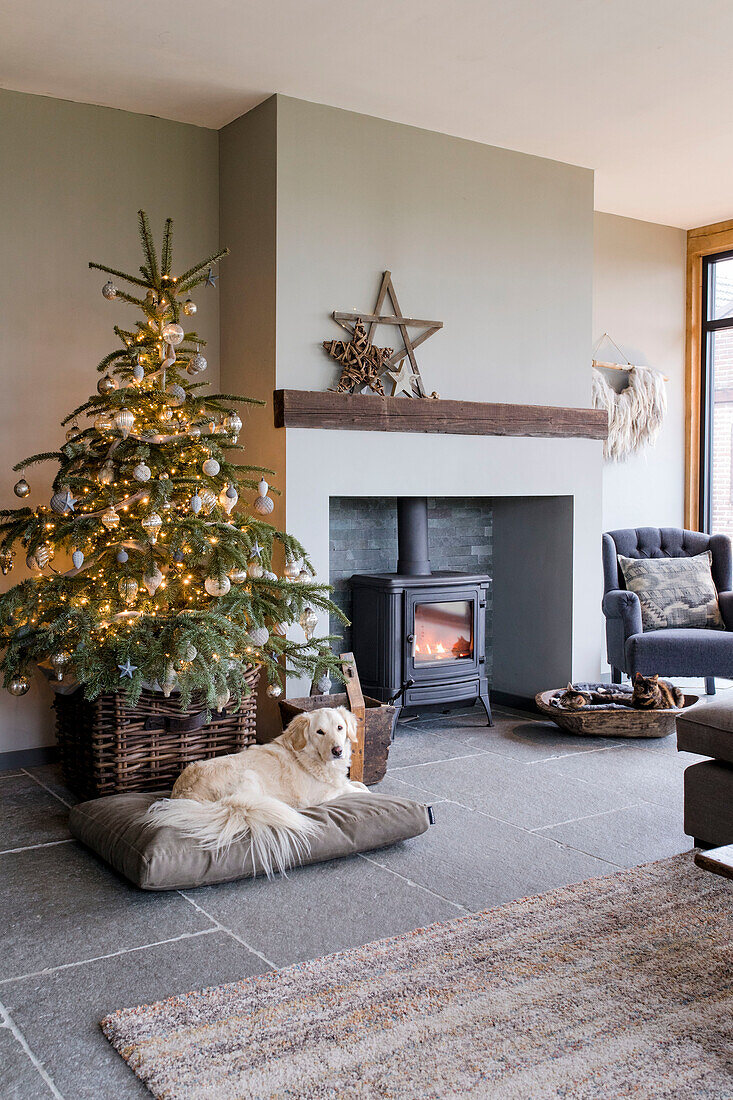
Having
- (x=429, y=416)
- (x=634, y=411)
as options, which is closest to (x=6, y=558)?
(x=429, y=416)

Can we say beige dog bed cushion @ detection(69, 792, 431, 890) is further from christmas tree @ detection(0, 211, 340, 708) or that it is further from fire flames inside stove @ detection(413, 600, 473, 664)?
fire flames inside stove @ detection(413, 600, 473, 664)

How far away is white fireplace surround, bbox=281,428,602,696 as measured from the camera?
13.5 feet

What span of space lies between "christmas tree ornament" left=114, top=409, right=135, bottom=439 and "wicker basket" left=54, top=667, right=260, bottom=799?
891 millimetres

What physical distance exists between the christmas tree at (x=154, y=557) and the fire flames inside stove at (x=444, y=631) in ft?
3.06

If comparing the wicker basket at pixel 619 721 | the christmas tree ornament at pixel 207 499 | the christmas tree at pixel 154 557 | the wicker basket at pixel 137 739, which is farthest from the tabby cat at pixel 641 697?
the christmas tree ornament at pixel 207 499

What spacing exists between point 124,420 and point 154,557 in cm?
49

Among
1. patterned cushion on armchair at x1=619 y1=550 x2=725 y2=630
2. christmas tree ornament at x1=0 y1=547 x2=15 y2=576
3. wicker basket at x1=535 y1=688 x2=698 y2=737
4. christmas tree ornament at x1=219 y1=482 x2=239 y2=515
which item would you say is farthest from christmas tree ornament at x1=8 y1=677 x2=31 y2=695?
patterned cushion on armchair at x1=619 y1=550 x2=725 y2=630

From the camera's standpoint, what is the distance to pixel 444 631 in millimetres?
4574

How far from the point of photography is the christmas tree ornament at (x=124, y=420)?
327cm

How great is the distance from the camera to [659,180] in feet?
17.0

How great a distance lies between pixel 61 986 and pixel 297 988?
521 millimetres

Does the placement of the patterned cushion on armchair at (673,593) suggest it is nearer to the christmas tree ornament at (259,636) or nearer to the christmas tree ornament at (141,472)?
the christmas tree ornament at (259,636)

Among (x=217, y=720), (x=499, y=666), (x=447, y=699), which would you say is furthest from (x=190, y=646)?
(x=499, y=666)

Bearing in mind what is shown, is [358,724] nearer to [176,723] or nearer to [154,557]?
[176,723]
